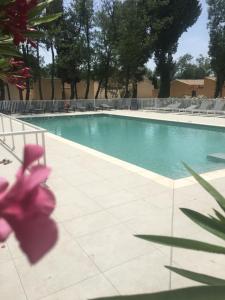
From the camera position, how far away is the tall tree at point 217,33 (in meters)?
29.2

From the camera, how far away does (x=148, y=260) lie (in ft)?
11.0

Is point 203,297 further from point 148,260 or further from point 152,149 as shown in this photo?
point 152,149

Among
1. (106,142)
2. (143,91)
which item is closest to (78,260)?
(106,142)

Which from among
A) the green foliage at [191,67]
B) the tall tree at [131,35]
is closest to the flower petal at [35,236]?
the tall tree at [131,35]

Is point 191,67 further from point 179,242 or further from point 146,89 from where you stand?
point 179,242

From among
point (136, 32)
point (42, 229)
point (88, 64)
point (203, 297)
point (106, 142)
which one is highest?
point (136, 32)

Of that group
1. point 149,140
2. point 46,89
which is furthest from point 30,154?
point 46,89

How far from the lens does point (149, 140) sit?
1368 cm

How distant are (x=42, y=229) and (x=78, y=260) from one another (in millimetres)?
3303

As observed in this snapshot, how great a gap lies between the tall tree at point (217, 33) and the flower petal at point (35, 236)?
3193cm

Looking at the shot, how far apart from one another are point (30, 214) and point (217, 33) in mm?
32745

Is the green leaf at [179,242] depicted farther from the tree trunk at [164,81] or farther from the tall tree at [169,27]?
the tree trunk at [164,81]

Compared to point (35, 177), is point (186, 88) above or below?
below

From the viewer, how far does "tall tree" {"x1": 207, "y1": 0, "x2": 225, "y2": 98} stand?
95.7 feet
